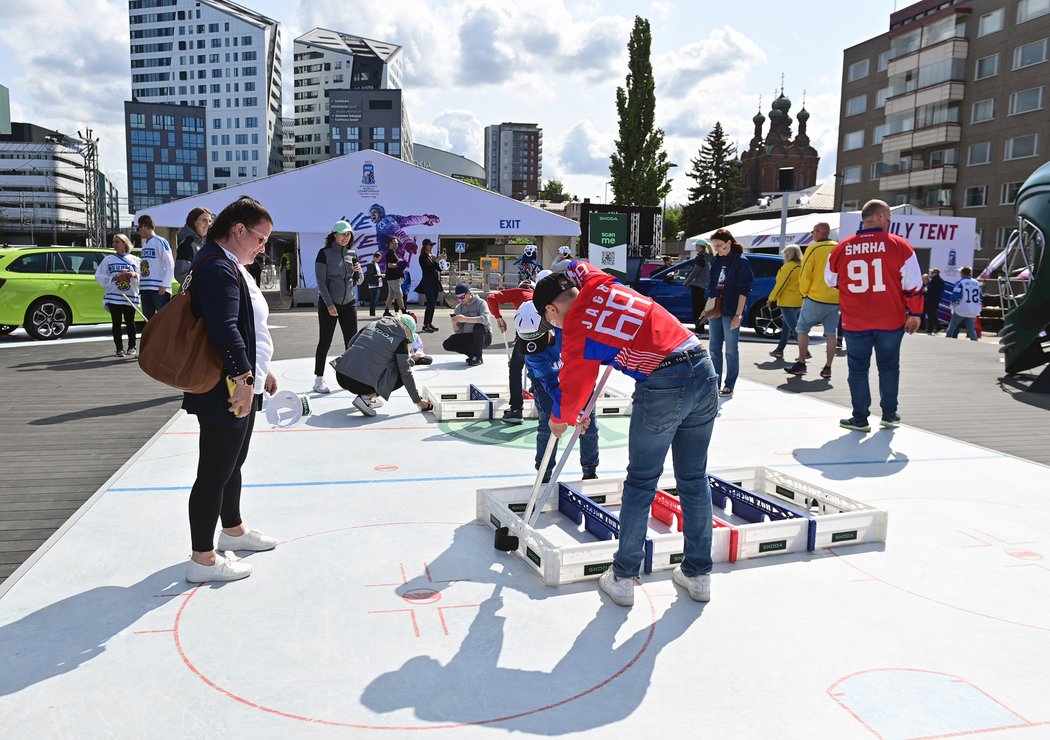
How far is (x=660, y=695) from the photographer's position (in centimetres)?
269

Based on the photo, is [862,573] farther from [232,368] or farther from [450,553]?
[232,368]

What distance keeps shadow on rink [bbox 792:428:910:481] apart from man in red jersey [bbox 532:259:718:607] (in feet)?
8.36

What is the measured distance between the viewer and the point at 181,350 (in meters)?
3.22

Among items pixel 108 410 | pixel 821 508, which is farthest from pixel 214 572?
pixel 108 410

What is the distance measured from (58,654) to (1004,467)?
622cm

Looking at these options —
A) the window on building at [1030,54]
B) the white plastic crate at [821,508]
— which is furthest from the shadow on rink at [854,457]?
the window on building at [1030,54]

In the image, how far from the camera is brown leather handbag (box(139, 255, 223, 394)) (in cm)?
322

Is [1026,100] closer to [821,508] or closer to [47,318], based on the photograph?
[821,508]

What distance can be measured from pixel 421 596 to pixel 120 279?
335 inches

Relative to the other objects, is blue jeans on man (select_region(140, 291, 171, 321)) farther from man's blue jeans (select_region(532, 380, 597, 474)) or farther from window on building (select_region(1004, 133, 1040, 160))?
window on building (select_region(1004, 133, 1040, 160))

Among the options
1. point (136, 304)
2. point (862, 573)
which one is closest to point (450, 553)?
point (862, 573)

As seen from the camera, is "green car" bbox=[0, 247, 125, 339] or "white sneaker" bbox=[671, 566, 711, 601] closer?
"white sneaker" bbox=[671, 566, 711, 601]

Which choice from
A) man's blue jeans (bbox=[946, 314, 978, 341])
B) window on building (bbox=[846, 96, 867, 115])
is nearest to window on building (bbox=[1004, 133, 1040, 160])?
window on building (bbox=[846, 96, 867, 115])

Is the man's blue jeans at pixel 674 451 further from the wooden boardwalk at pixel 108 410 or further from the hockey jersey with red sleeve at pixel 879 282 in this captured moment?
the hockey jersey with red sleeve at pixel 879 282
